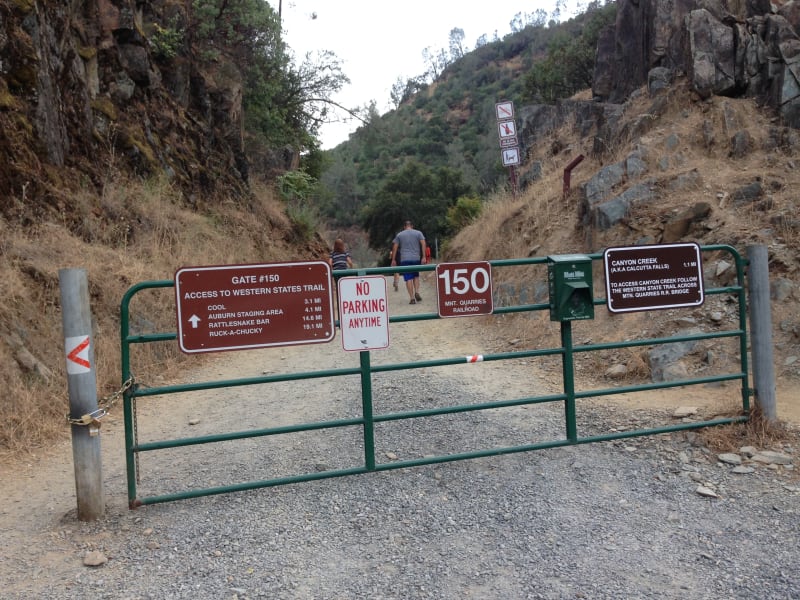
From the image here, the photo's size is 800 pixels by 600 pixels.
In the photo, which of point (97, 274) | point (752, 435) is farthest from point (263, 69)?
point (752, 435)

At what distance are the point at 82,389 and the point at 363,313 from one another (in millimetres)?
1862

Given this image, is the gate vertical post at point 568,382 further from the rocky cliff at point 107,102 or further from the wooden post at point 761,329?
the rocky cliff at point 107,102

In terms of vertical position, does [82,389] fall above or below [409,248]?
below

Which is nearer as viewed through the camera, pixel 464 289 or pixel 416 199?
pixel 464 289

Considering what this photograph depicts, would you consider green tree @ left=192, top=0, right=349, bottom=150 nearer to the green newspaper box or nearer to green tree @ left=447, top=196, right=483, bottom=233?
green tree @ left=447, top=196, right=483, bottom=233

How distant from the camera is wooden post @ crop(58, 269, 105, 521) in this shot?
3891 mm

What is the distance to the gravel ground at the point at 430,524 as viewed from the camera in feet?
10.6

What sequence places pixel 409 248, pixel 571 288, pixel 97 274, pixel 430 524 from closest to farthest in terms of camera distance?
pixel 430 524
pixel 571 288
pixel 97 274
pixel 409 248

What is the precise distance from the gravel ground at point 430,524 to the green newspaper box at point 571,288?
1114 millimetres

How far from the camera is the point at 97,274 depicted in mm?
8461

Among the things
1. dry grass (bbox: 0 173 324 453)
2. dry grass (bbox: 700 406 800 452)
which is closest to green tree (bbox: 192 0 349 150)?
dry grass (bbox: 0 173 324 453)

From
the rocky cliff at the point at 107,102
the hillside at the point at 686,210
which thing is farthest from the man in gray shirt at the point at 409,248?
the rocky cliff at the point at 107,102

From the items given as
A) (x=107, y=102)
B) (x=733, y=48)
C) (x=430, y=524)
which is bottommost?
(x=430, y=524)

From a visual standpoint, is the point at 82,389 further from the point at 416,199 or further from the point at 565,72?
the point at 416,199
